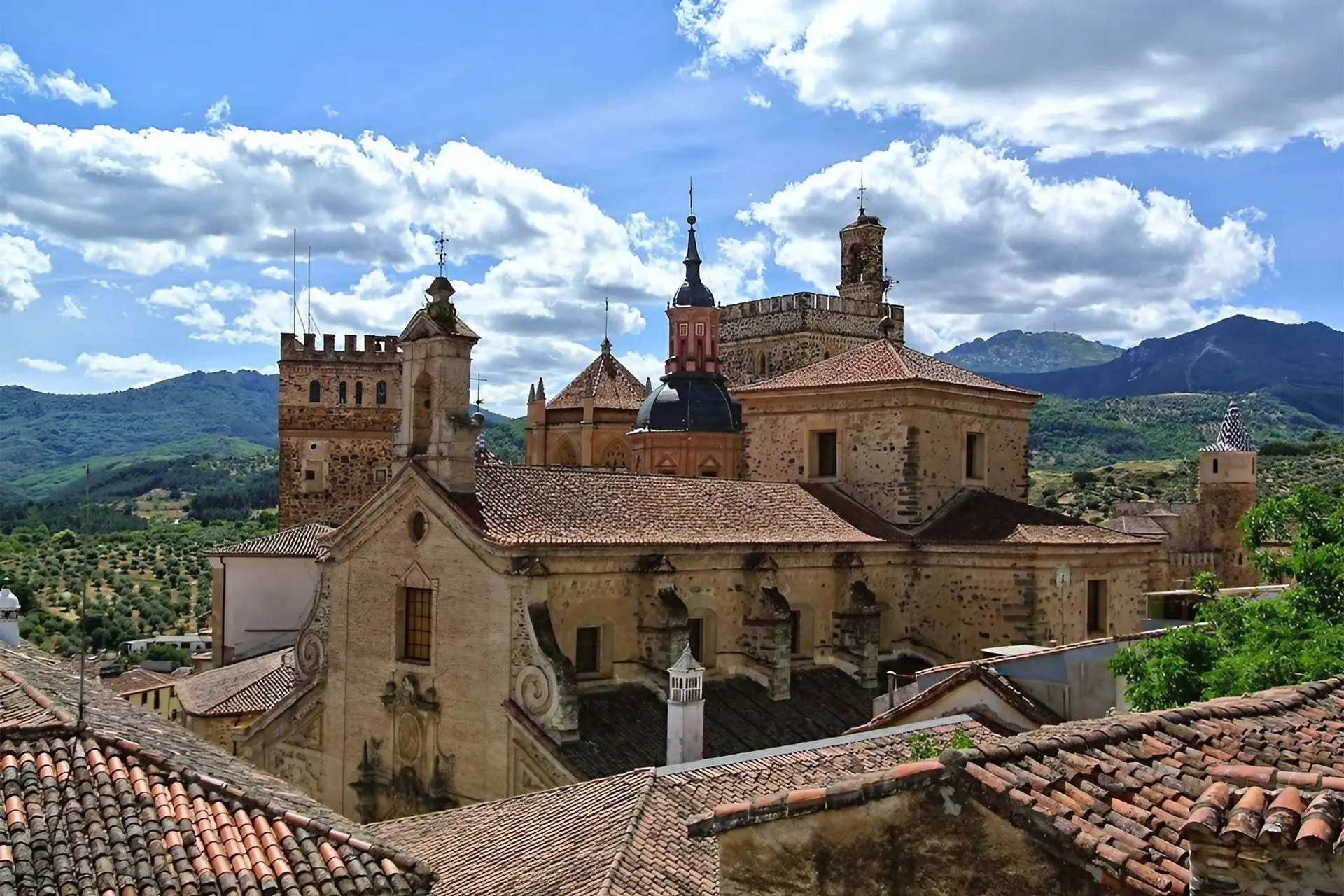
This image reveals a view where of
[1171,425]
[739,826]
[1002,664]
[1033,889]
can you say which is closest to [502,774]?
[1002,664]

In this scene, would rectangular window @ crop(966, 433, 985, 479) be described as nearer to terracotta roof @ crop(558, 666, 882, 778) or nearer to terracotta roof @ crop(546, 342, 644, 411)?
terracotta roof @ crop(558, 666, 882, 778)

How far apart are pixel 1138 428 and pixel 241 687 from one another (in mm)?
142200

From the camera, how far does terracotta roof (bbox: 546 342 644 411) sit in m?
44.5

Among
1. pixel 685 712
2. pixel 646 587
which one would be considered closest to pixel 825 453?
pixel 646 587

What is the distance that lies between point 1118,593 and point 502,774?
48.3 ft

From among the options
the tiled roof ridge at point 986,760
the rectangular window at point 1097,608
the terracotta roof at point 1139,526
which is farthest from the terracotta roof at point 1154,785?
the terracotta roof at point 1139,526

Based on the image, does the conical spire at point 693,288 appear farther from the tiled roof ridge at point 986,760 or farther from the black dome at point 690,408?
the tiled roof ridge at point 986,760

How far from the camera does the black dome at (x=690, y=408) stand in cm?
3788

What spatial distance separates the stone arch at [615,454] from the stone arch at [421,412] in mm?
18422

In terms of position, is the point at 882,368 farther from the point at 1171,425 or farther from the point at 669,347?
the point at 1171,425

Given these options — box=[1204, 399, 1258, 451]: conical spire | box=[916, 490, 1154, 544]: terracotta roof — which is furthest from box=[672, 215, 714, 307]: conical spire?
box=[1204, 399, 1258, 451]: conical spire

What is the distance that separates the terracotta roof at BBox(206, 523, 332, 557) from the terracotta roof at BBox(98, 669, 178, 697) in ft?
15.4

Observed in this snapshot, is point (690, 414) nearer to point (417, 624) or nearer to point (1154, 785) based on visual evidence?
point (417, 624)

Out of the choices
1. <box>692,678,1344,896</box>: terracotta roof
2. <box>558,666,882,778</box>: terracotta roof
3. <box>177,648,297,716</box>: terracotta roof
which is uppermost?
<box>692,678,1344,896</box>: terracotta roof
